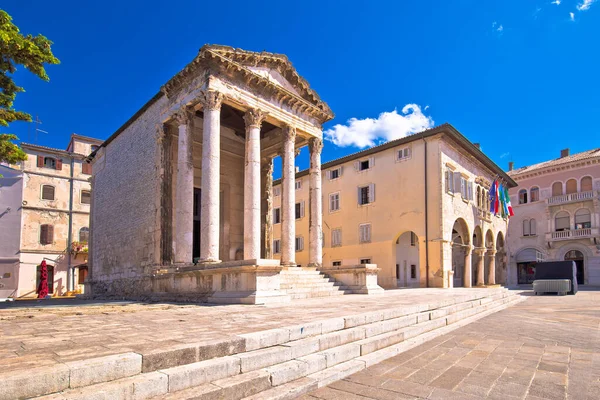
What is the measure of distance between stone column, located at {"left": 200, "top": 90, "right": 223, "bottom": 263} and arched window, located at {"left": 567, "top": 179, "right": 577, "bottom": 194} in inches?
1190

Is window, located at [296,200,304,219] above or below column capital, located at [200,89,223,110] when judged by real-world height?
below

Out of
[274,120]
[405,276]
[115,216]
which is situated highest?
[274,120]

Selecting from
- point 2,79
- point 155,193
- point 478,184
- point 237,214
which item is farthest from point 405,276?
point 2,79

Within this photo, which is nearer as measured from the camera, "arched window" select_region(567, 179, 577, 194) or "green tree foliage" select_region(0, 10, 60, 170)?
"green tree foliage" select_region(0, 10, 60, 170)

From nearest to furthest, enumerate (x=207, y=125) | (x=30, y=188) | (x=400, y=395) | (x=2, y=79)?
(x=400, y=395), (x=2, y=79), (x=207, y=125), (x=30, y=188)

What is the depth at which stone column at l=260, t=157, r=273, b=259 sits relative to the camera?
61.7ft

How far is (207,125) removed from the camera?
12.9 meters

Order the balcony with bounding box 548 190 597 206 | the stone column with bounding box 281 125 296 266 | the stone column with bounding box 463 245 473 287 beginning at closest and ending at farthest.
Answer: the stone column with bounding box 281 125 296 266, the stone column with bounding box 463 245 473 287, the balcony with bounding box 548 190 597 206

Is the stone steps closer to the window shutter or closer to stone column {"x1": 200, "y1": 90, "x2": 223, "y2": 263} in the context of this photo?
stone column {"x1": 200, "y1": 90, "x2": 223, "y2": 263}

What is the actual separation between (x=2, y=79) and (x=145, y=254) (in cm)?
818

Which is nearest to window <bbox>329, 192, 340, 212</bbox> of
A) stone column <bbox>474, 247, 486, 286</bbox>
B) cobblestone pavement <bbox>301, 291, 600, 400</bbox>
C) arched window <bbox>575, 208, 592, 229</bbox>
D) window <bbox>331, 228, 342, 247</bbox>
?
window <bbox>331, 228, 342, 247</bbox>

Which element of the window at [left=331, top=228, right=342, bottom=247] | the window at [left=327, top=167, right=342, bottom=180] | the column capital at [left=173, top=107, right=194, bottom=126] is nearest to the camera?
the column capital at [left=173, top=107, right=194, bottom=126]

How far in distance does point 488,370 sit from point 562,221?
109ft

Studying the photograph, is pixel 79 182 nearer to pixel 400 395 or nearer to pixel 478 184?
pixel 478 184
